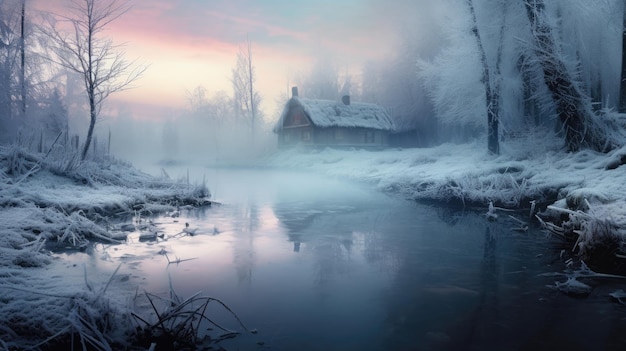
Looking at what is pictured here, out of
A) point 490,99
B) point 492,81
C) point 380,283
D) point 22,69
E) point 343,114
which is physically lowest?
point 380,283

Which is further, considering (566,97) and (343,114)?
(343,114)

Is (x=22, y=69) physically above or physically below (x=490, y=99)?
above

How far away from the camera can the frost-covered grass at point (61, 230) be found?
11.3 feet

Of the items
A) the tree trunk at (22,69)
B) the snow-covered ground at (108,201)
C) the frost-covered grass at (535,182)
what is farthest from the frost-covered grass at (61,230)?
the tree trunk at (22,69)

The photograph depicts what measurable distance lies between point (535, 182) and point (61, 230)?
12753mm

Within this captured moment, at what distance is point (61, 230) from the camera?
7715 mm

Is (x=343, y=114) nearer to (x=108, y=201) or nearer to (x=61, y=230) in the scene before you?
(x=108, y=201)

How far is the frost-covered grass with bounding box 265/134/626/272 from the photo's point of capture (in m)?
7.02

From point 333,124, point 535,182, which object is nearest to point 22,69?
point 535,182

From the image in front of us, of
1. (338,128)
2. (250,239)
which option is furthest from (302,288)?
(338,128)

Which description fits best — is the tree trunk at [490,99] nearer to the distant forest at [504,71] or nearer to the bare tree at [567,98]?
the distant forest at [504,71]

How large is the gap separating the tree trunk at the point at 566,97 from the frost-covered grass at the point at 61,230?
1282 centimetres

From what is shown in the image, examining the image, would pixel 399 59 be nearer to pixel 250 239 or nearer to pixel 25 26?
pixel 25 26

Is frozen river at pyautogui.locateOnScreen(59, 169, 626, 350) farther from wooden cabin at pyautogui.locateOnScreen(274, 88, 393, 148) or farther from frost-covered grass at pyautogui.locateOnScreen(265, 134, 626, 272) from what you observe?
wooden cabin at pyautogui.locateOnScreen(274, 88, 393, 148)
